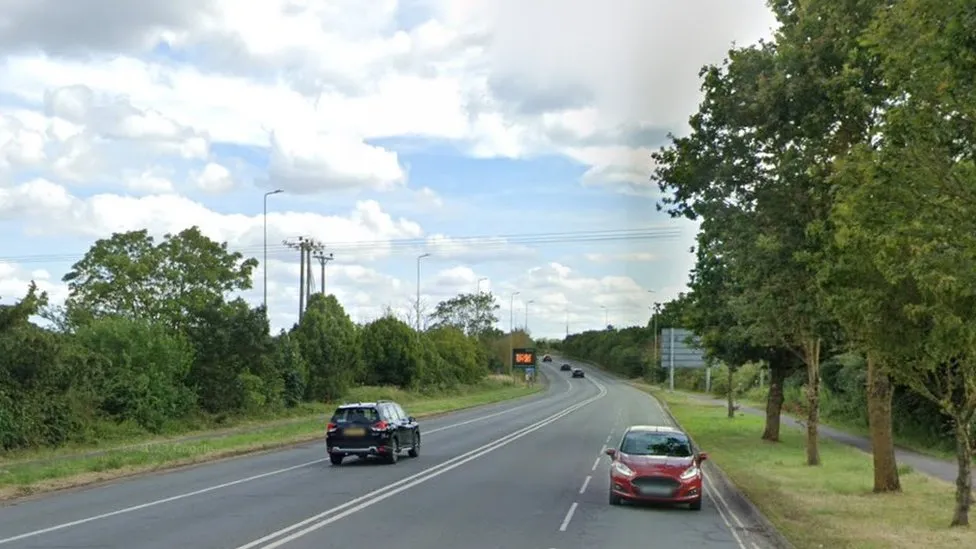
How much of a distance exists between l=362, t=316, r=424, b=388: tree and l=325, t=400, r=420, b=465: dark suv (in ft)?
158

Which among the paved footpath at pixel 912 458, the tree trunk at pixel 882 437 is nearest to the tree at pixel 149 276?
the paved footpath at pixel 912 458

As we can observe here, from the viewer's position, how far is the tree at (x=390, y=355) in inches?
2950

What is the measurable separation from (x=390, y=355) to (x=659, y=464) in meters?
59.4

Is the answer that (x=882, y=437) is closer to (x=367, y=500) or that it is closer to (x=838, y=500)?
(x=838, y=500)

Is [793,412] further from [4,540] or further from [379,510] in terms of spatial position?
[4,540]

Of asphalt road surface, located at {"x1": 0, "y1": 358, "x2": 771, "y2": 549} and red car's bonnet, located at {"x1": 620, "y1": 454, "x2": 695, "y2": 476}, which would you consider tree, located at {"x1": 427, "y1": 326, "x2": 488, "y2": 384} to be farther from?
red car's bonnet, located at {"x1": 620, "y1": 454, "x2": 695, "y2": 476}

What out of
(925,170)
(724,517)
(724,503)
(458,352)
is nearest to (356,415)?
(724,503)

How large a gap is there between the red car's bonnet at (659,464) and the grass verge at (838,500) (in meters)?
1.50

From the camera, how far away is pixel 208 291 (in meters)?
52.4

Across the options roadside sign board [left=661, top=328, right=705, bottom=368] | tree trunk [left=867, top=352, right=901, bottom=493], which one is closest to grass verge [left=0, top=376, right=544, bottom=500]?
tree trunk [left=867, top=352, right=901, bottom=493]

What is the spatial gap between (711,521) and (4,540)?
10.3m

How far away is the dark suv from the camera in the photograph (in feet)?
84.0

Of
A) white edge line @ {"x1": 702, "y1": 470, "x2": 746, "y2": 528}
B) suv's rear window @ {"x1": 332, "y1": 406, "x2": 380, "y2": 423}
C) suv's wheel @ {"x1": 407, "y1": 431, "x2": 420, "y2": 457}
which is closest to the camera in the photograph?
white edge line @ {"x1": 702, "y1": 470, "x2": 746, "y2": 528}

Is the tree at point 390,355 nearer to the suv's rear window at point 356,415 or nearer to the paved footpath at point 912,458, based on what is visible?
the paved footpath at point 912,458
